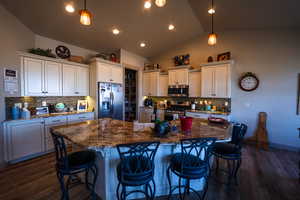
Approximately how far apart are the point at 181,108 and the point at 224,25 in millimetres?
3058

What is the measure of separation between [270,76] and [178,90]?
8.96 feet

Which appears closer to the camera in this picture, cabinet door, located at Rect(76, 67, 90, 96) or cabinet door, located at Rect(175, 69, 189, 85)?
cabinet door, located at Rect(76, 67, 90, 96)

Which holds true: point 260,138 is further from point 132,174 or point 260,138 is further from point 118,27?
point 118,27

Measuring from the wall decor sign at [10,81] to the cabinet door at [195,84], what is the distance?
4.92 metres

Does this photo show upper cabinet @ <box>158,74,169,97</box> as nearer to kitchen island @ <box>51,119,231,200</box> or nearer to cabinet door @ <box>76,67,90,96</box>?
cabinet door @ <box>76,67,90,96</box>

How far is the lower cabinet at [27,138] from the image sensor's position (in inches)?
109

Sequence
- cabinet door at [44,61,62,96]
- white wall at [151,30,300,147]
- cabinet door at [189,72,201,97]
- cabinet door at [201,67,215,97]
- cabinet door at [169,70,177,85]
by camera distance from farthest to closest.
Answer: cabinet door at [169,70,177,85] < cabinet door at [189,72,201,97] < cabinet door at [201,67,215,97] < white wall at [151,30,300,147] < cabinet door at [44,61,62,96]

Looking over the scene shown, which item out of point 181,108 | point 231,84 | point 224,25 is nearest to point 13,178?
point 181,108

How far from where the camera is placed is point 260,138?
153 inches

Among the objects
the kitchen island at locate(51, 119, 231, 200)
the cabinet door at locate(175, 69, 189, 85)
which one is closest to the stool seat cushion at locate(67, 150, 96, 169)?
the kitchen island at locate(51, 119, 231, 200)

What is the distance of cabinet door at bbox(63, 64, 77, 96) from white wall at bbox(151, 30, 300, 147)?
16.0 feet

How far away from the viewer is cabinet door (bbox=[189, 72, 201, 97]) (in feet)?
15.9

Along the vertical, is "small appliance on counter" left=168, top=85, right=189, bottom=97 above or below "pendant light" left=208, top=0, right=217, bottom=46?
below

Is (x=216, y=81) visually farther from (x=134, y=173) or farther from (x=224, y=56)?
(x=134, y=173)
